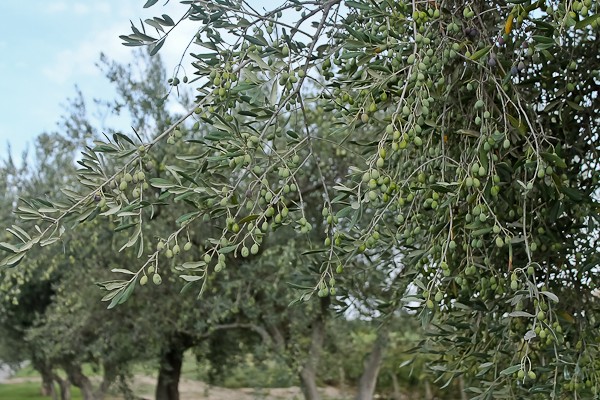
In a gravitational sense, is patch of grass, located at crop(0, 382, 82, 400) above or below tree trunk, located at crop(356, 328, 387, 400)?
below

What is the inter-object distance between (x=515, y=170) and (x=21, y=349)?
45.1 feet

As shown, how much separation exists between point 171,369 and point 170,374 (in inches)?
43.3

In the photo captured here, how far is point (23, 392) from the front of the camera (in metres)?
25.2

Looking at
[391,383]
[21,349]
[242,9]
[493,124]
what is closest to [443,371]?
[493,124]

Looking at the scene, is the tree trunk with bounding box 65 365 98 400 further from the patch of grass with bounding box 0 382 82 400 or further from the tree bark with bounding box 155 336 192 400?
the patch of grass with bounding box 0 382 82 400

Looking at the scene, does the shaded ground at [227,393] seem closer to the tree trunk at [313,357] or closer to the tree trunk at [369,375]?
the tree trunk at [369,375]

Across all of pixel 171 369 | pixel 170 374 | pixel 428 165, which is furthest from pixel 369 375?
pixel 428 165

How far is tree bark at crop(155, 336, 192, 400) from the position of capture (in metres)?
11.2

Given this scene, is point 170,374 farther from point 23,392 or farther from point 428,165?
point 23,392

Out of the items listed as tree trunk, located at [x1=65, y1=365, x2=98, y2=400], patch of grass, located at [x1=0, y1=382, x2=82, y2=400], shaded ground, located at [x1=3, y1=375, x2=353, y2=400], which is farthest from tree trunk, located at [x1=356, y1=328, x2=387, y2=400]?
patch of grass, located at [x1=0, y1=382, x2=82, y2=400]

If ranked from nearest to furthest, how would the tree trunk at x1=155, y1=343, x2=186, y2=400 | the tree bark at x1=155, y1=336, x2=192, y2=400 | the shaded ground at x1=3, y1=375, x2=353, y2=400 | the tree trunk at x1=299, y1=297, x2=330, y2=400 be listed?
the tree trunk at x1=299, y1=297, x2=330, y2=400 < the tree bark at x1=155, y1=336, x2=192, y2=400 < the tree trunk at x1=155, y1=343, x2=186, y2=400 < the shaded ground at x1=3, y1=375, x2=353, y2=400

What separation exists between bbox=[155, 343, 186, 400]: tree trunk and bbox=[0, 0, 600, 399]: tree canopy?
9.18 meters

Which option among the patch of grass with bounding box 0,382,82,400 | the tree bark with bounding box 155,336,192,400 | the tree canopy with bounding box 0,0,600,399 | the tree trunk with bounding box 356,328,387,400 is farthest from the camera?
the patch of grass with bounding box 0,382,82,400

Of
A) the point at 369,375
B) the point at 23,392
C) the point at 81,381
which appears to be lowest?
the point at 23,392
